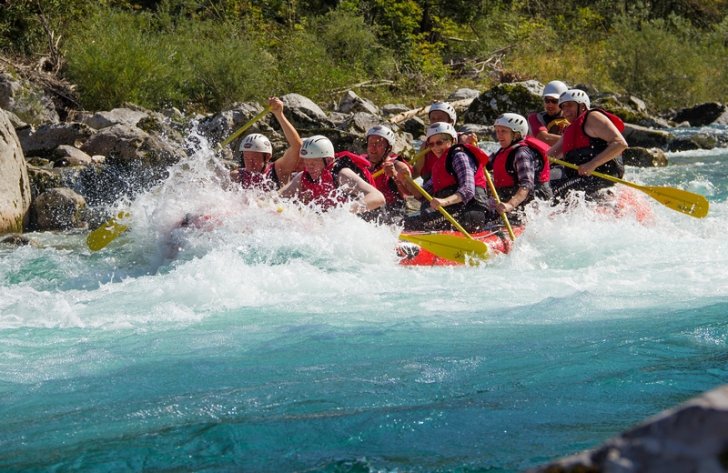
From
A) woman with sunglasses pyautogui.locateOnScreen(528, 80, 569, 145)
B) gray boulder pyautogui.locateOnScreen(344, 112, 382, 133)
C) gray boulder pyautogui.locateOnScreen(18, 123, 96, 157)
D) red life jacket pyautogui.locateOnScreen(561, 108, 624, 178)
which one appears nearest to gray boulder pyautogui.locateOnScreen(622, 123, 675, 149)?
gray boulder pyautogui.locateOnScreen(344, 112, 382, 133)

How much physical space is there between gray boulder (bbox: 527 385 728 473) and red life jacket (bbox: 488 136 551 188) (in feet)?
24.3

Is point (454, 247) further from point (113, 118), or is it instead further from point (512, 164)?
point (113, 118)

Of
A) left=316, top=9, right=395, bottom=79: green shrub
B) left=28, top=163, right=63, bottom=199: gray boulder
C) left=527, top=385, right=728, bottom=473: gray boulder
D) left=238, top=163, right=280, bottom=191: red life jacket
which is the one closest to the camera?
left=527, top=385, right=728, bottom=473: gray boulder

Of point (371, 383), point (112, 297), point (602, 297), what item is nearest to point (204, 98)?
point (112, 297)

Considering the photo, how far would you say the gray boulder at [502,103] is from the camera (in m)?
19.1

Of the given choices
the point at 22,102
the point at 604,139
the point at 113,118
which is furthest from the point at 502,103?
the point at 604,139

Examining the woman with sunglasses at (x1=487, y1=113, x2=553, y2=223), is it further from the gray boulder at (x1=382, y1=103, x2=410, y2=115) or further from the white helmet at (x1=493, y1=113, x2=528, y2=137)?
the gray boulder at (x1=382, y1=103, x2=410, y2=115)

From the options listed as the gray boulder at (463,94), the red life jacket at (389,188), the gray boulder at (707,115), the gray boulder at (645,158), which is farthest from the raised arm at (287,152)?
the gray boulder at (707,115)

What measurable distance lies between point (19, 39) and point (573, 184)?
13.4 m

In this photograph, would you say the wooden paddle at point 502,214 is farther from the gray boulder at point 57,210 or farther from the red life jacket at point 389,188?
the gray boulder at point 57,210

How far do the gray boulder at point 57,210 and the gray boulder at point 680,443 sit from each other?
1026 cm

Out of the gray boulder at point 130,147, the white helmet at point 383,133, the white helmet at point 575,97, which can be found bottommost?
the gray boulder at point 130,147

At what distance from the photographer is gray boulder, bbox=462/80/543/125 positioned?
19109 mm

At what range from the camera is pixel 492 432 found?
11.7 ft
